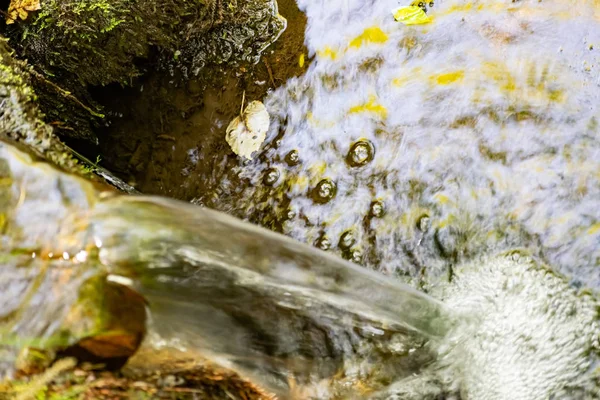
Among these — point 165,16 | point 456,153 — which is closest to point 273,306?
point 456,153

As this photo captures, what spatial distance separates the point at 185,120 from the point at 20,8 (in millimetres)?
961

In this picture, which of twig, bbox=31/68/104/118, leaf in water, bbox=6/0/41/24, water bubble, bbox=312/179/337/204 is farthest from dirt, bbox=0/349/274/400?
leaf in water, bbox=6/0/41/24

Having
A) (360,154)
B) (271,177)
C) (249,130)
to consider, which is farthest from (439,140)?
(249,130)

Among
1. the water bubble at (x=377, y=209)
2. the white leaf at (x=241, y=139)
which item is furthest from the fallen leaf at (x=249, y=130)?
the water bubble at (x=377, y=209)

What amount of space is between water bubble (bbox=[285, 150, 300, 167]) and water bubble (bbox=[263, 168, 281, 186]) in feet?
0.27

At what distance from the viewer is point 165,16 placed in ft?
8.84

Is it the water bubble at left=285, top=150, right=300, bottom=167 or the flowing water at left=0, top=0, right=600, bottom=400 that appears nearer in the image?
the flowing water at left=0, top=0, right=600, bottom=400

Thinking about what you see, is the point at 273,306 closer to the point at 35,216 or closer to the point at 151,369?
the point at 151,369

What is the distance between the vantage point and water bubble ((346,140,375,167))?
8.59ft

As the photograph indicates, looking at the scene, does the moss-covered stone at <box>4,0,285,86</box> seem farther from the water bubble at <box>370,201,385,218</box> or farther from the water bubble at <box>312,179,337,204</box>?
the water bubble at <box>370,201,385,218</box>

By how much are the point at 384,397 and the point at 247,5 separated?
2172mm

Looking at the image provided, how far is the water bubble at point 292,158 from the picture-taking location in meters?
2.71

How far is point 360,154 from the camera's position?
103 inches

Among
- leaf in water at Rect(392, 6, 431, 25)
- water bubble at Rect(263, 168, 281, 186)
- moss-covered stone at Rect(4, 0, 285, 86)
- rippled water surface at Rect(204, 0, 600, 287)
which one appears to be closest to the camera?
rippled water surface at Rect(204, 0, 600, 287)
